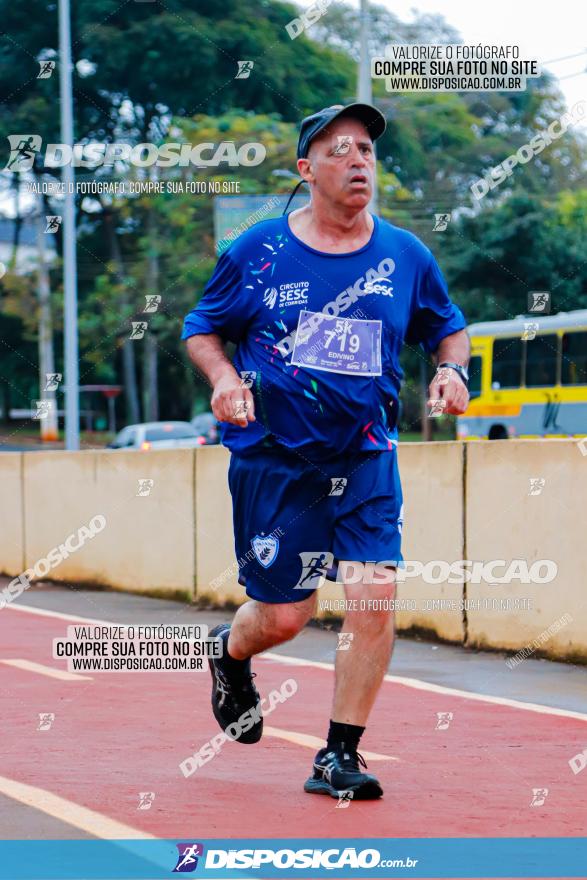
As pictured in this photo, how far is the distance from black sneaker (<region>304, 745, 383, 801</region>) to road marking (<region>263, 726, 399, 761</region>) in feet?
2.16

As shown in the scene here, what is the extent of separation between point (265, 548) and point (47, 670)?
3625mm

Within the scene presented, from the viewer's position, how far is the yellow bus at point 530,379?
31.4m

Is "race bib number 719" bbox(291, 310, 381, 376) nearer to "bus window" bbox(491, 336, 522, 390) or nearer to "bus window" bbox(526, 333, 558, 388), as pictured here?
"bus window" bbox(526, 333, 558, 388)

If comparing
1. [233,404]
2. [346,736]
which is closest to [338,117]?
[233,404]

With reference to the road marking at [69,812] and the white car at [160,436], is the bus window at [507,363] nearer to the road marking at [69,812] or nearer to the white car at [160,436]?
the white car at [160,436]

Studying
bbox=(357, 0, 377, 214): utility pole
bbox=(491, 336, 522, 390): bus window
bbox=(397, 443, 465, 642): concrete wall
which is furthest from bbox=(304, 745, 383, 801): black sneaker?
bbox=(491, 336, 522, 390): bus window

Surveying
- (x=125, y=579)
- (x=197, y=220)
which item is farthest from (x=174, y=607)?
(x=197, y=220)

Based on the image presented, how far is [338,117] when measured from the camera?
5.37 metres

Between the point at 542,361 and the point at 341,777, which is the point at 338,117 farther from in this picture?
the point at 542,361

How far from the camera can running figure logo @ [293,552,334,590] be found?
5277mm

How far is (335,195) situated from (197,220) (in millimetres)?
40763

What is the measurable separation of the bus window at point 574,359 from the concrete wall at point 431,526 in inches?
710

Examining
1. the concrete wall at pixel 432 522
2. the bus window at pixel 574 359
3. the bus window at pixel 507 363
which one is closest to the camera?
the concrete wall at pixel 432 522

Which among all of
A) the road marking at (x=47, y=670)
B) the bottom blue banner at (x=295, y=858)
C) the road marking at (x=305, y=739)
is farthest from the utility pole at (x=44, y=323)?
the bottom blue banner at (x=295, y=858)
